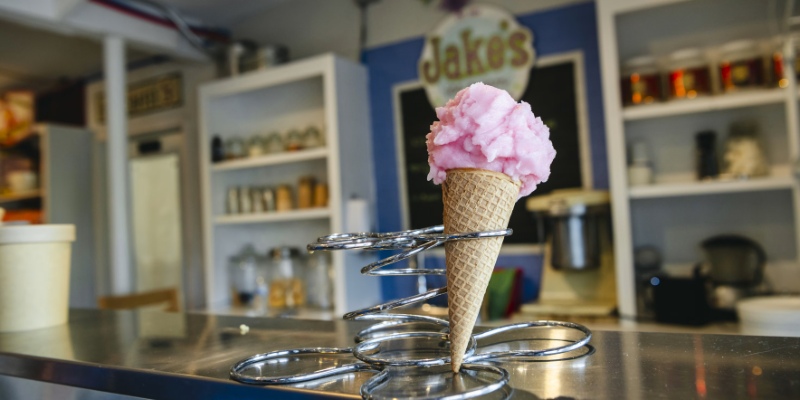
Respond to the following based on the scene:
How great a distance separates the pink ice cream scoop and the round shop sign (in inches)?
101

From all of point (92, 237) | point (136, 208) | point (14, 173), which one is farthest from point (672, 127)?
point (14, 173)

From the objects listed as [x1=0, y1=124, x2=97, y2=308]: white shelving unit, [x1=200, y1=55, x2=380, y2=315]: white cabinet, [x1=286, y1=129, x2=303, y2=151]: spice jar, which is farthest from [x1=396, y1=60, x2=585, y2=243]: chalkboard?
[x1=0, y1=124, x2=97, y2=308]: white shelving unit

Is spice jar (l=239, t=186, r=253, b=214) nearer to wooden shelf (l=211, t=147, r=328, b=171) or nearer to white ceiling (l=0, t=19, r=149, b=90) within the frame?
wooden shelf (l=211, t=147, r=328, b=171)

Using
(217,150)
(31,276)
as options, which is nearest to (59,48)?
(217,150)

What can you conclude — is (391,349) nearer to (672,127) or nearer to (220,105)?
(672,127)

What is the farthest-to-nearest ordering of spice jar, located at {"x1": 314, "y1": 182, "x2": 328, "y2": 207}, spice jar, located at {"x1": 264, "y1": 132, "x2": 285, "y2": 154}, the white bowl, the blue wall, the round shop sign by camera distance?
spice jar, located at {"x1": 264, "y1": 132, "x2": 285, "y2": 154} → spice jar, located at {"x1": 314, "y1": 182, "x2": 328, "y2": 207} → the round shop sign → the blue wall → the white bowl

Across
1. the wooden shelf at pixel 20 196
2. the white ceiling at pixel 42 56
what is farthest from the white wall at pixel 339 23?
the wooden shelf at pixel 20 196

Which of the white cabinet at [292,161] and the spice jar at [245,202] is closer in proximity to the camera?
the white cabinet at [292,161]

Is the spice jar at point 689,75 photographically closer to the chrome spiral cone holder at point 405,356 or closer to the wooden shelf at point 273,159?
the wooden shelf at point 273,159

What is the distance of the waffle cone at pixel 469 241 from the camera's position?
27.7 inches

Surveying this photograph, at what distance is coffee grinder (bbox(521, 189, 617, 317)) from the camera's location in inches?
105

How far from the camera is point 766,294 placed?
8.27 feet

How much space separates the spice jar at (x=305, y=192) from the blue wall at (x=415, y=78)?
→ 430 mm

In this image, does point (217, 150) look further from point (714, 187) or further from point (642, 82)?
point (714, 187)
